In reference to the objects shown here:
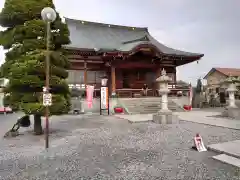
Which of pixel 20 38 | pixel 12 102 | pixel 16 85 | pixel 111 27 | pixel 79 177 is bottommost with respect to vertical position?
pixel 79 177

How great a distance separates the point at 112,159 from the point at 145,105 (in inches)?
490

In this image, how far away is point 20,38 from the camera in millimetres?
7941

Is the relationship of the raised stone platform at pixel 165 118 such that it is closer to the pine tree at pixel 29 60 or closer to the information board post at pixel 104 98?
the pine tree at pixel 29 60

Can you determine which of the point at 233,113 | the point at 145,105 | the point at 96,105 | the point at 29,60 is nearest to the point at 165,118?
the point at 233,113

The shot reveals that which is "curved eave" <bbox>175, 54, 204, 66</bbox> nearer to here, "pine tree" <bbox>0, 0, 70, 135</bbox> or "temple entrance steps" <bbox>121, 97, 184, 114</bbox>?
"temple entrance steps" <bbox>121, 97, 184, 114</bbox>

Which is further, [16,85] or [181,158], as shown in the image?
[16,85]

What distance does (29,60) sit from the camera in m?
7.48

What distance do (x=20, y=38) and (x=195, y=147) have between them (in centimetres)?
731

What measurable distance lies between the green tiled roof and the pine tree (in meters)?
9.60

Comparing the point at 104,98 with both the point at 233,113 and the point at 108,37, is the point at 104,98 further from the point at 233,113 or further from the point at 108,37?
the point at 108,37

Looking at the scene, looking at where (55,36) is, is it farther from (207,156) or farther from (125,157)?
(207,156)

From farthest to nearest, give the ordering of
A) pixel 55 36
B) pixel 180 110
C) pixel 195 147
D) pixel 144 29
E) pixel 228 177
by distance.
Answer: pixel 144 29, pixel 180 110, pixel 55 36, pixel 195 147, pixel 228 177

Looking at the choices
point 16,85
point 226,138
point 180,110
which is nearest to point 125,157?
point 226,138

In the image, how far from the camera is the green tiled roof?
19.6 metres
